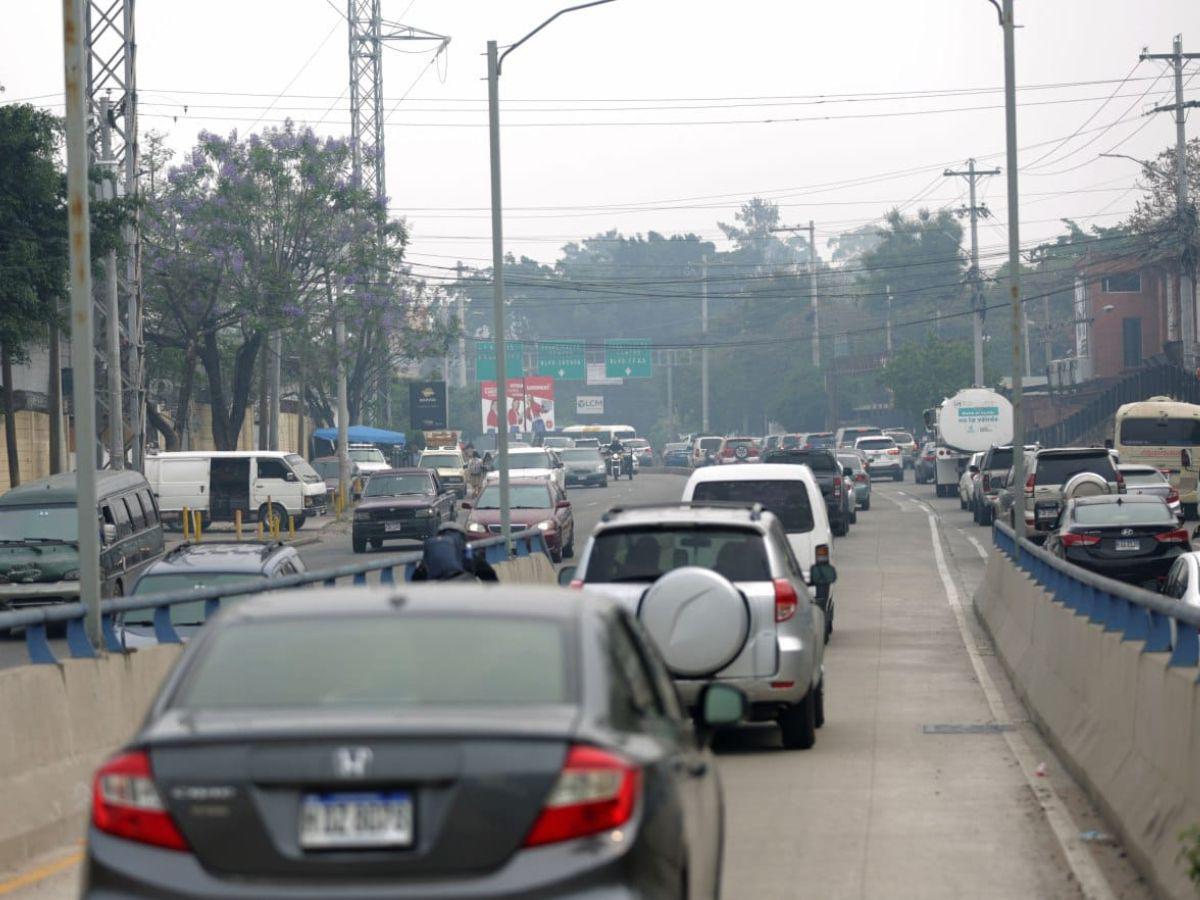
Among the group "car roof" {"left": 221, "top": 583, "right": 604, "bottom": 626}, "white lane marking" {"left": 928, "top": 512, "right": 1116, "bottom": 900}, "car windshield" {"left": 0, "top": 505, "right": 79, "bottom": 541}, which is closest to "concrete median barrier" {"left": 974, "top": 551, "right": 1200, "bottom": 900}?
"white lane marking" {"left": 928, "top": 512, "right": 1116, "bottom": 900}

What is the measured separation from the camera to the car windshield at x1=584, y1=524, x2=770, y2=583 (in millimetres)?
12828

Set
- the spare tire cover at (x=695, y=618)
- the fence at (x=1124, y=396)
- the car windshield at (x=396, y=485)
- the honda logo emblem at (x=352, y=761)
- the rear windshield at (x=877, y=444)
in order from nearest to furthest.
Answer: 1. the honda logo emblem at (x=352, y=761)
2. the spare tire cover at (x=695, y=618)
3. the car windshield at (x=396, y=485)
4. the fence at (x=1124, y=396)
5. the rear windshield at (x=877, y=444)

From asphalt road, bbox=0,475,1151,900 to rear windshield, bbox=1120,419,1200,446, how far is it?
29.0 metres

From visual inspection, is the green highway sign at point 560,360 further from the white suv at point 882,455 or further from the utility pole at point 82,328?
the utility pole at point 82,328

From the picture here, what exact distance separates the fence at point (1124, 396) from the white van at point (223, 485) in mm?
29685

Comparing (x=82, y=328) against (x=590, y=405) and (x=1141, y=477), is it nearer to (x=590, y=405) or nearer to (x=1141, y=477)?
(x=1141, y=477)

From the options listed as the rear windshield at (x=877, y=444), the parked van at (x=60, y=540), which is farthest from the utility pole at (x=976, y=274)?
the parked van at (x=60, y=540)

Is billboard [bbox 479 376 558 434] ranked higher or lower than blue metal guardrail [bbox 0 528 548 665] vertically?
higher

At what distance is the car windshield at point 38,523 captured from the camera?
2534 centimetres

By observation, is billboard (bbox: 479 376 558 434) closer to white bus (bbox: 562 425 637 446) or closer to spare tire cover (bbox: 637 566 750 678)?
white bus (bbox: 562 425 637 446)

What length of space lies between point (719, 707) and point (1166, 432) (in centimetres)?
4434

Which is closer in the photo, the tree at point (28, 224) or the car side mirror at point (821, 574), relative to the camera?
the car side mirror at point (821, 574)

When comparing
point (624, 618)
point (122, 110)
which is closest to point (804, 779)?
point (624, 618)

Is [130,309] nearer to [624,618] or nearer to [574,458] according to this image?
[624,618]
